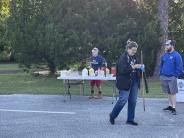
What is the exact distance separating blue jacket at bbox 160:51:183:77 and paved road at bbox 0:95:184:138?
41.3 inches

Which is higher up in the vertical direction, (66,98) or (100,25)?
(100,25)

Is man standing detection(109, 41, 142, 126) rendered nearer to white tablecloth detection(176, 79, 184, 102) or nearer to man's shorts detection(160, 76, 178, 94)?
man's shorts detection(160, 76, 178, 94)

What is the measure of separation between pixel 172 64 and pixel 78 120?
281cm

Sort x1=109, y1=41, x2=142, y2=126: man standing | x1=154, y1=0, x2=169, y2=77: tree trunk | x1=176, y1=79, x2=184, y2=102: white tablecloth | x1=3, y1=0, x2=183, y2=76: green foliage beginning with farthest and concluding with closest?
x1=154, y1=0, x2=169, y2=77: tree trunk, x1=3, y1=0, x2=183, y2=76: green foliage, x1=176, y1=79, x2=184, y2=102: white tablecloth, x1=109, y1=41, x2=142, y2=126: man standing

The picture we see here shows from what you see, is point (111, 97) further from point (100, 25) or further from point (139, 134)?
point (100, 25)

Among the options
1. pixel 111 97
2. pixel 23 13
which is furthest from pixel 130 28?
pixel 111 97

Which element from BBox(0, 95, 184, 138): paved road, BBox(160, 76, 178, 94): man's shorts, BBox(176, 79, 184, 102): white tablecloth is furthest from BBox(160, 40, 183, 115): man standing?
BBox(176, 79, 184, 102): white tablecloth

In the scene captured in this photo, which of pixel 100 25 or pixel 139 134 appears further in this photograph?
pixel 100 25

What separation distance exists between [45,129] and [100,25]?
45.0 feet

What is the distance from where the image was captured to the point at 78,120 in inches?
440

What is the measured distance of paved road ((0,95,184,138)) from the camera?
9.62 meters

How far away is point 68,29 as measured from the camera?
76.4 feet

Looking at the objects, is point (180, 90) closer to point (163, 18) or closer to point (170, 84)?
point (170, 84)

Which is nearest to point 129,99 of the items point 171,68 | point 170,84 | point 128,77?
point 128,77
